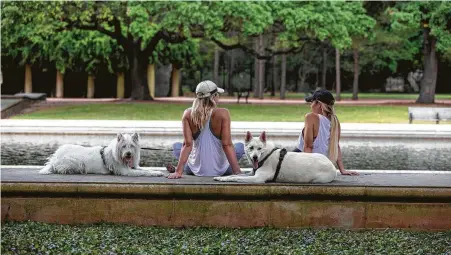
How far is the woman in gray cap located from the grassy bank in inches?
49.0

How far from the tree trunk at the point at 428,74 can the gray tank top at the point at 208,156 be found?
36.4m

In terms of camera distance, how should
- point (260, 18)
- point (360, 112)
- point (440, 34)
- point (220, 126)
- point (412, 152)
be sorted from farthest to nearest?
point (440, 34) → point (260, 18) → point (360, 112) → point (412, 152) → point (220, 126)

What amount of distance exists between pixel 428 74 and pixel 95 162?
124 ft

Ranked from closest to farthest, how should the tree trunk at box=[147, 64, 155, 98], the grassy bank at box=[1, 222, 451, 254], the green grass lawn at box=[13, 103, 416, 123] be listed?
1. the grassy bank at box=[1, 222, 451, 254]
2. the green grass lawn at box=[13, 103, 416, 123]
3. the tree trunk at box=[147, 64, 155, 98]

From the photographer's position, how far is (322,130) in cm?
1104

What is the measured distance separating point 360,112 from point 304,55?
3334cm

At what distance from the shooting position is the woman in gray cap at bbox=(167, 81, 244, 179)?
10750 mm

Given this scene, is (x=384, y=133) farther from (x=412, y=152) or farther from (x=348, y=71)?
(x=348, y=71)

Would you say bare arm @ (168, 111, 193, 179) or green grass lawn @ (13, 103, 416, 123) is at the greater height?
bare arm @ (168, 111, 193, 179)

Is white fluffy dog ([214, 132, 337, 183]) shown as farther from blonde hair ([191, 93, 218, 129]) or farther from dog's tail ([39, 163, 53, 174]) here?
dog's tail ([39, 163, 53, 174])

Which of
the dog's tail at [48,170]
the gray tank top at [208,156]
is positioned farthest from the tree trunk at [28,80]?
the gray tank top at [208,156]

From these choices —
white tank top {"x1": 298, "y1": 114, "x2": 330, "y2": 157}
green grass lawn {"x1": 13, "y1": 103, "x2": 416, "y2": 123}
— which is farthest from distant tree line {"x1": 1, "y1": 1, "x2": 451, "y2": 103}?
white tank top {"x1": 298, "y1": 114, "x2": 330, "y2": 157}

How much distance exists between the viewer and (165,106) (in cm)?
3850

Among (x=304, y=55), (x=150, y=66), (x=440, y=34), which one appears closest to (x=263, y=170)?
(x=440, y=34)
